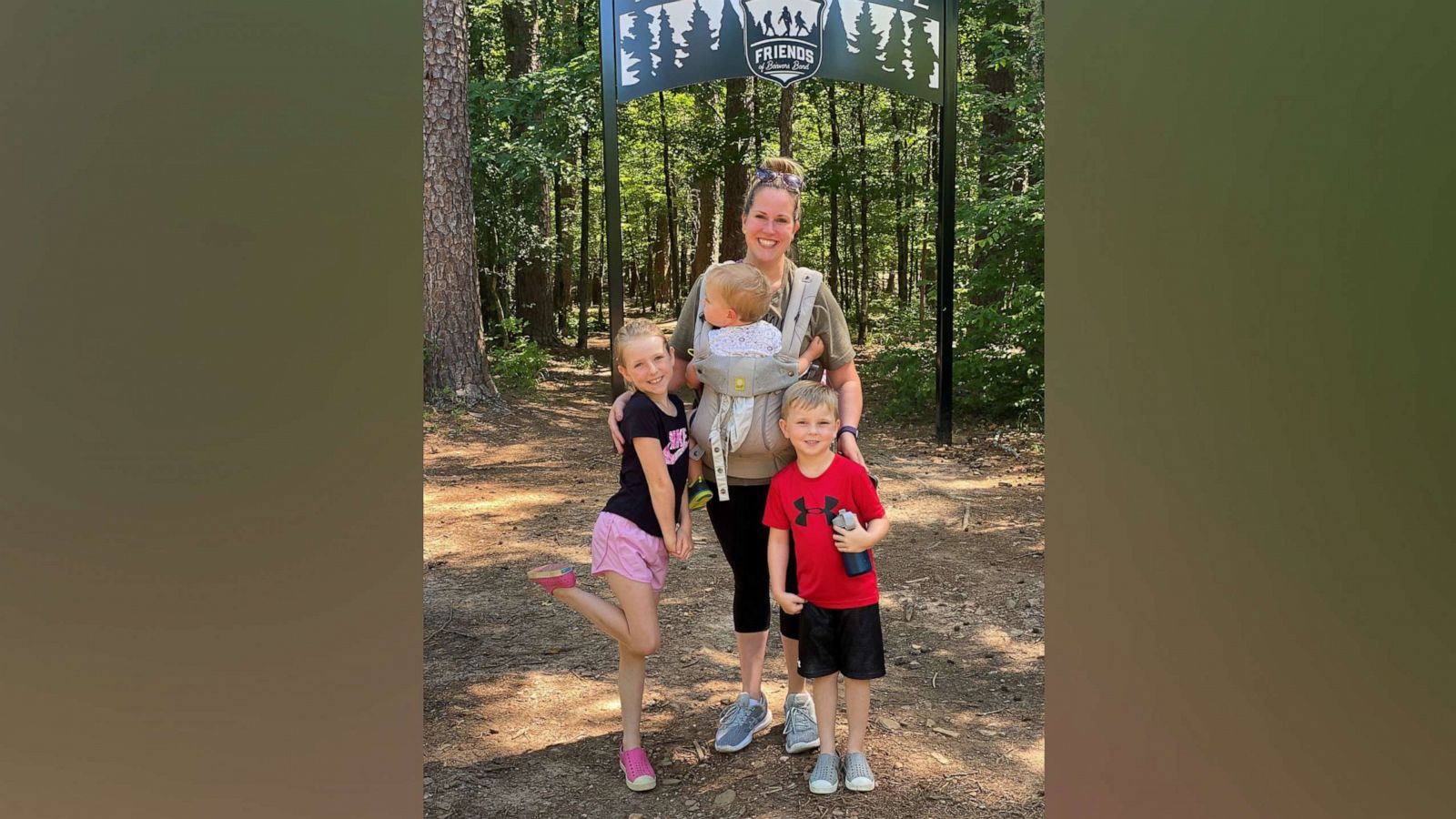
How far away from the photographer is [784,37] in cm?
708

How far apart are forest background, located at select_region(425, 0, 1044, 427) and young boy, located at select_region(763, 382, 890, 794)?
15.2 ft

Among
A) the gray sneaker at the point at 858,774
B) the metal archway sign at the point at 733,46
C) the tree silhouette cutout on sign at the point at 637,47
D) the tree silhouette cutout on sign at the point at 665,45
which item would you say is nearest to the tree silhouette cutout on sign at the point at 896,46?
the metal archway sign at the point at 733,46

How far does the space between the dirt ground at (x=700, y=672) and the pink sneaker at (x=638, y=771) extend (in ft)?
0.10

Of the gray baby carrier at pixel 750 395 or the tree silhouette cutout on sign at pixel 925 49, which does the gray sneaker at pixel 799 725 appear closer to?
the gray baby carrier at pixel 750 395

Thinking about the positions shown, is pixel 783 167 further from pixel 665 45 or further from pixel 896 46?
pixel 896 46

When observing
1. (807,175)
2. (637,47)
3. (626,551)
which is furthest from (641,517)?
(807,175)

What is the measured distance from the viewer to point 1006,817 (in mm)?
2957

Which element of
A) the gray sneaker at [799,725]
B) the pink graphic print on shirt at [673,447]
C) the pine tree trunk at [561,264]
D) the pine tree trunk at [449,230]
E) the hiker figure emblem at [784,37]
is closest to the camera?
the pink graphic print on shirt at [673,447]

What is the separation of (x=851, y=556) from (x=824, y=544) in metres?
0.08

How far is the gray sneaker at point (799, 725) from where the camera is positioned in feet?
11.0
